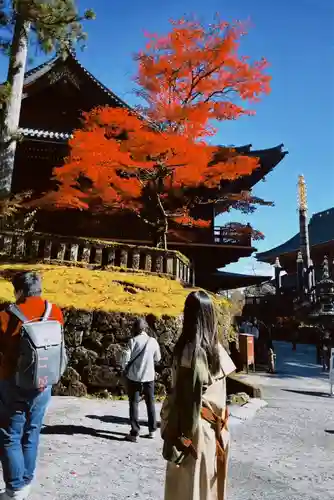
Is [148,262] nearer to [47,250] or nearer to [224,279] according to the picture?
[47,250]

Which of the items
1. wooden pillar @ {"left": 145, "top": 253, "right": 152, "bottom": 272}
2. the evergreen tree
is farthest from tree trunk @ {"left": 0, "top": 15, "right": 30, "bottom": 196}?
wooden pillar @ {"left": 145, "top": 253, "right": 152, "bottom": 272}

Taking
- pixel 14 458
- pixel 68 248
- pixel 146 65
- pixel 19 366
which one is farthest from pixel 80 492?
pixel 146 65

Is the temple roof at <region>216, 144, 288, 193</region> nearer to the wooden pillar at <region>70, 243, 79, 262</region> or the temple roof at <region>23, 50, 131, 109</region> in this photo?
the temple roof at <region>23, 50, 131, 109</region>

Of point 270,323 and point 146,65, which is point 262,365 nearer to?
point 146,65

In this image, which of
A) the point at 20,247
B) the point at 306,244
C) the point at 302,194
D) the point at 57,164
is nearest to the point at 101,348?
the point at 20,247

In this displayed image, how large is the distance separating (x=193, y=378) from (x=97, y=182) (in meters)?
13.0

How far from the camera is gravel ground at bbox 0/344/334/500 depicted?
355 centimetres

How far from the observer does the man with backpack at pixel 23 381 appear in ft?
9.33

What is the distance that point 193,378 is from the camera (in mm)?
2215

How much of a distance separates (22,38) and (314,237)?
95.2 ft

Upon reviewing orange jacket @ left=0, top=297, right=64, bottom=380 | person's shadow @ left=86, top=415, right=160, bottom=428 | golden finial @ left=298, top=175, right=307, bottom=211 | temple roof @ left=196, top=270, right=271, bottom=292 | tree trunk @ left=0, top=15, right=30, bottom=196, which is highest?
golden finial @ left=298, top=175, right=307, bottom=211

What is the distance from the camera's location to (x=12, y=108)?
41.1 feet

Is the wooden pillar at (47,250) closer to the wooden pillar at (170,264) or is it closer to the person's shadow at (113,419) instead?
the wooden pillar at (170,264)

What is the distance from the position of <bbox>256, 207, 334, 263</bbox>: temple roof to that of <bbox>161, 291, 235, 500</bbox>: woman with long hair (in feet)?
101
